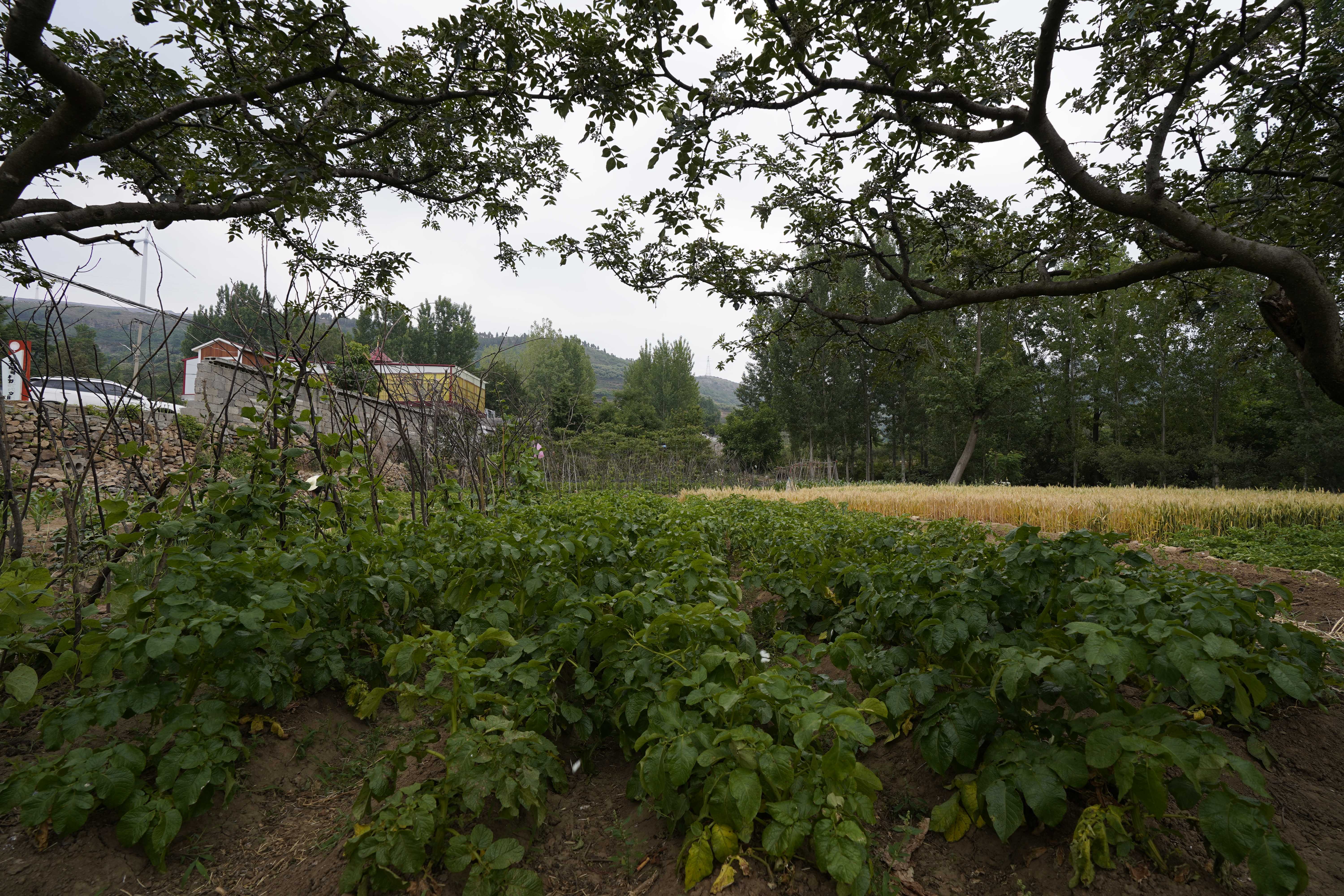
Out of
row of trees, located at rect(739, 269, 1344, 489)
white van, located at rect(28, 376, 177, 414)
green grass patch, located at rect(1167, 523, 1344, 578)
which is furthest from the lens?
row of trees, located at rect(739, 269, 1344, 489)

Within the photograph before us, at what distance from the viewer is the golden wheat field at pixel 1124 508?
1037 cm

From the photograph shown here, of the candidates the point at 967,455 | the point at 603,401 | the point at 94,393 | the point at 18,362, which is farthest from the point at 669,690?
the point at 603,401

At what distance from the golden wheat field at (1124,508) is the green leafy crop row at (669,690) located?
681cm

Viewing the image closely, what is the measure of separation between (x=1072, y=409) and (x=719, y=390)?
6164 inches

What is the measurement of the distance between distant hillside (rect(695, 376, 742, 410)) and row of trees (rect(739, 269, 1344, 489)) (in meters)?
112

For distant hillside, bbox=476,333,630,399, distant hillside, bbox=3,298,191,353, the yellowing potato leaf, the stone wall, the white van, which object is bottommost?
the yellowing potato leaf

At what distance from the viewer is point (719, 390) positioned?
186m

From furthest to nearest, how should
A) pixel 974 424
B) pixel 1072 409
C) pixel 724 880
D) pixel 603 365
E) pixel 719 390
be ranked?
pixel 719 390
pixel 603 365
pixel 1072 409
pixel 974 424
pixel 724 880

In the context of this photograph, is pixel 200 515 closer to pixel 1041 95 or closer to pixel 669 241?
pixel 669 241

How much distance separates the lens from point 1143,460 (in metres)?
26.3

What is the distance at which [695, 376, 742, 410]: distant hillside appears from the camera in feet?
542

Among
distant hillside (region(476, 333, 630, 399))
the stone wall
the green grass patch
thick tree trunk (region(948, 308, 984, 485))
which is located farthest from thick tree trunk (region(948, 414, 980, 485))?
distant hillside (region(476, 333, 630, 399))

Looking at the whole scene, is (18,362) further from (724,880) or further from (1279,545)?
(1279,545)

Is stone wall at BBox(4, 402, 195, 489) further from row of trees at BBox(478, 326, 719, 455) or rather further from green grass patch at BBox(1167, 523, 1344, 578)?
green grass patch at BBox(1167, 523, 1344, 578)
